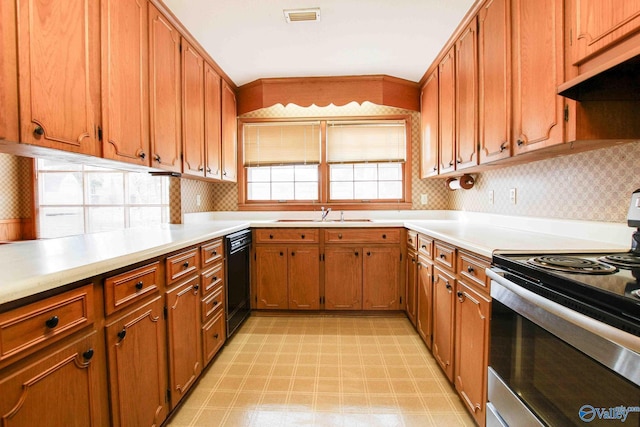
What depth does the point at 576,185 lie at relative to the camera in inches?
67.1

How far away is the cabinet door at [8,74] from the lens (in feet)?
3.55

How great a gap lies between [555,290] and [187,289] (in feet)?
5.65

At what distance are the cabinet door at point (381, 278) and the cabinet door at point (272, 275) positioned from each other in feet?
2.57

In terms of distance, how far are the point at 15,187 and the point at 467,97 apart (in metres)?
4.66

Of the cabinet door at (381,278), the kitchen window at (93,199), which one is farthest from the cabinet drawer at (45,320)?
the kitchen window at (93,199)

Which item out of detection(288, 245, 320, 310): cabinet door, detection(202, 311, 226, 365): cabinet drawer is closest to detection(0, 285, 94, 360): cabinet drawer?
detection(202, 311, 226, 365): cabinet drawer

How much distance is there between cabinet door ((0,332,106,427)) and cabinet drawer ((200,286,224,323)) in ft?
3.04

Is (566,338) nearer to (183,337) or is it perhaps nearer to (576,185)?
(576,185)

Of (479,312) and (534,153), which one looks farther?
(534,153)

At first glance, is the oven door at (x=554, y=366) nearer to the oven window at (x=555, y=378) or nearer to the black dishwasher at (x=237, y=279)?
the oven window at (x=555, y=378)

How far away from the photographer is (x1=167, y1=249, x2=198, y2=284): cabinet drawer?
1.60m

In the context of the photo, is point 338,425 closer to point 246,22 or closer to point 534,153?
point 534,153

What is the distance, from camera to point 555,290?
3.12 feet

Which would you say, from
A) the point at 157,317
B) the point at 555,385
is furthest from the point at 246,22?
the point at 555,385
